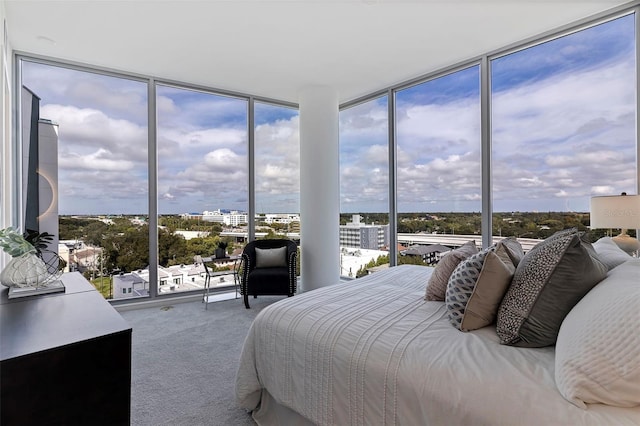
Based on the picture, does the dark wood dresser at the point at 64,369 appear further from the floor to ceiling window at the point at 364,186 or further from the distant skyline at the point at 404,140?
the floor to ceiling window at the point at 364,186

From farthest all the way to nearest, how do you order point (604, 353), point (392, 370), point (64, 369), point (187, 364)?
point (187, 364) < point (392, 370) < point (64, 369) < point (604, 353)

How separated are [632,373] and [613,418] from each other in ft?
0.44

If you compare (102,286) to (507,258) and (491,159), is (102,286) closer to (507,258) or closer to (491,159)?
(507,258)

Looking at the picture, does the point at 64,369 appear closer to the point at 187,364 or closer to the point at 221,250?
the point at 187,364

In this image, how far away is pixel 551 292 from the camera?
1228 millimetres

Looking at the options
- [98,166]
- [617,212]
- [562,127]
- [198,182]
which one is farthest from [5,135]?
[562,127]

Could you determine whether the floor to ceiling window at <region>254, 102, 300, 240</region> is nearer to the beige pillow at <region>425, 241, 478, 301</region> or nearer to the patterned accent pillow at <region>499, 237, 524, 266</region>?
the beige pillow at <region>425, 241, 478, 301</region>

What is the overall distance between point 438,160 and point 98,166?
4.21 meters

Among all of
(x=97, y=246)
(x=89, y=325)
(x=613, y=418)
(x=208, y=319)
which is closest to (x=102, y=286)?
(x=97, y=246)

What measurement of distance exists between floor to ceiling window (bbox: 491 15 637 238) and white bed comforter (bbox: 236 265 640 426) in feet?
7.27

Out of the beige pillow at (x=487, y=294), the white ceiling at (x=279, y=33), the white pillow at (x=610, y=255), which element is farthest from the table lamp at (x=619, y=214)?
the white ceiling at (x=279, y=33)

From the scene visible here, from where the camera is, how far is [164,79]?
13.8 feet

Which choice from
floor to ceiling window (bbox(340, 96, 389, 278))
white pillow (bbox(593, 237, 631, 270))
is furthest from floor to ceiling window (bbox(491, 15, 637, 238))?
floor to ceiling window (bbox(340, 96, 389, 278))

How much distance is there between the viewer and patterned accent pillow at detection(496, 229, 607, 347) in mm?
1214
